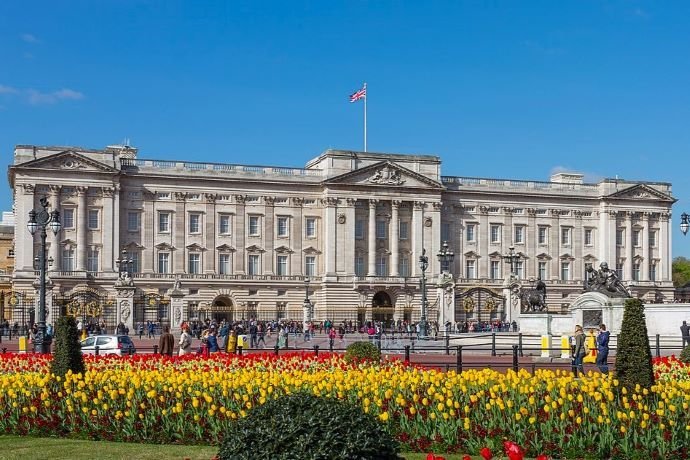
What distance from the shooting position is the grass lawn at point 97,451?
14133mm

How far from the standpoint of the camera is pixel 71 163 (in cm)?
8200

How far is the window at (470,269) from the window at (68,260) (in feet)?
122

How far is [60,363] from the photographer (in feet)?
59.7

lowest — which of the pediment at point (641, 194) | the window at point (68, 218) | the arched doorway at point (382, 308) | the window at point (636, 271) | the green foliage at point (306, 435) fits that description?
the arched doorway at point (382, 308)

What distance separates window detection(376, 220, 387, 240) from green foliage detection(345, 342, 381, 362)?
215 ft

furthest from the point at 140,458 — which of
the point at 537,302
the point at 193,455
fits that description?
the point at 537,302

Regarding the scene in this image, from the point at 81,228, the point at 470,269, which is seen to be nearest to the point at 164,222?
the point at 81,228

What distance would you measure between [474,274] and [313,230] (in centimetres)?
1703

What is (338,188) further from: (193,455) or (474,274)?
(193,455)

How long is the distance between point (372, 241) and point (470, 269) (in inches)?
450

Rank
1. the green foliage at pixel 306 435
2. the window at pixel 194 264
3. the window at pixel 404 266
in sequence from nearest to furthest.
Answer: the green foliage at pixel 306 435
the window at pixel 194 264
the window at pixel 404 266

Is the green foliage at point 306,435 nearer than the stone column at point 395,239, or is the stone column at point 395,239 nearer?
the green foliage at point 306,435

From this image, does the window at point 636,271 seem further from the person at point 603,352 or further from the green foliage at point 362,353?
the green foliage at point 362,353

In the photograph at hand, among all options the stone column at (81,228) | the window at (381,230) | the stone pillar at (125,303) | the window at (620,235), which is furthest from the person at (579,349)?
the window at (620,235)
